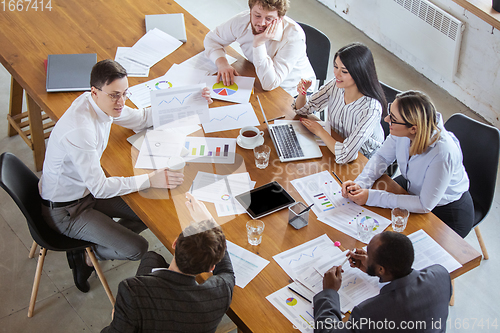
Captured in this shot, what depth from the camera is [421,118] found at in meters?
2.21

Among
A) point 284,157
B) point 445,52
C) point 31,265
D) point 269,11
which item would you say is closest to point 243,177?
point 284,157

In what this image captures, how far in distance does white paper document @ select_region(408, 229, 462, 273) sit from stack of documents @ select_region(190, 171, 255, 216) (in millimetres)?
803

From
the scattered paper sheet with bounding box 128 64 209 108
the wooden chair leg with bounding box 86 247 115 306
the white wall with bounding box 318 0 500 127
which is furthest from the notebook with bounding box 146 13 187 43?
the white wall with bounding box 318 0 500 127

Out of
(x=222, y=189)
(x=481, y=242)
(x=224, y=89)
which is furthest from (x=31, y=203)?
(x=481, y=242)

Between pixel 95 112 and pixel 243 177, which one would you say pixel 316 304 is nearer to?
pixel 243 177

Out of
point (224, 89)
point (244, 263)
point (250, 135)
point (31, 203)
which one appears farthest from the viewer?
point (224, 89)

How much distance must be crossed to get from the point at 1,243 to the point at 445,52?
12.6 ft

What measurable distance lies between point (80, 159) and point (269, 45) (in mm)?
1482

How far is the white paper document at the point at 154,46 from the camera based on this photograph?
121 inches

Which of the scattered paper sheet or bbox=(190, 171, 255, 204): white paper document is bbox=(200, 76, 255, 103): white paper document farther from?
bbox=(190, 171, 255, 204): white paper document

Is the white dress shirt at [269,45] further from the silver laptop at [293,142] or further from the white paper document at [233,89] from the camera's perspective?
the silver laptop at [293,142]

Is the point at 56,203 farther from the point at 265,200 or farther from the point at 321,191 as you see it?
the point at 321,191

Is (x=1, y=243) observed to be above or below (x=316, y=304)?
below

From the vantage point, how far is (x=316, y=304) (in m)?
1.82
